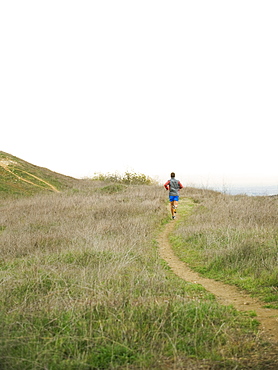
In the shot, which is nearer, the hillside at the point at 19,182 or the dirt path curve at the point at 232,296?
the dirt path curve at the point at 232,296

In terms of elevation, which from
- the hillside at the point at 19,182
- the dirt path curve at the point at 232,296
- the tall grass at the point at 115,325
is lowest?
the dirt path curve at the point at 232,296

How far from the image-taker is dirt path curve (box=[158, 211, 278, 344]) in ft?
16.6

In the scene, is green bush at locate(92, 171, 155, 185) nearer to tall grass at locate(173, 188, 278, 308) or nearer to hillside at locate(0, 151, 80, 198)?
hillside at locate(0, 151, 80, 198)

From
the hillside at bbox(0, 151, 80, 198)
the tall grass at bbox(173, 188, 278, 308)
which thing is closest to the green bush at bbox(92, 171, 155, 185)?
the hillside at bbox(0, 151, 80, 198)

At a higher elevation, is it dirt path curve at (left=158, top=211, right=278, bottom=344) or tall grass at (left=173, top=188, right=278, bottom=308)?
tall grass at (left=173, top=188, right=278, bottom=308)

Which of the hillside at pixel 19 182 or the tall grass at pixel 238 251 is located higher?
the hillside at pixel 19 182

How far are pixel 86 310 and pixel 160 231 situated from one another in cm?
991

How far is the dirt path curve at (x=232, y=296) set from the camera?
507 centimetres

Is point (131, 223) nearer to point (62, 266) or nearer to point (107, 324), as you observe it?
point (62, 266)

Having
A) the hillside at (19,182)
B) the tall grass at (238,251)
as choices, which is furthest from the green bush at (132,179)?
the tall grass at (238,251)

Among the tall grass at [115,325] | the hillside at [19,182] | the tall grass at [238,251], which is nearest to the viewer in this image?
the tall grass at [115,325]

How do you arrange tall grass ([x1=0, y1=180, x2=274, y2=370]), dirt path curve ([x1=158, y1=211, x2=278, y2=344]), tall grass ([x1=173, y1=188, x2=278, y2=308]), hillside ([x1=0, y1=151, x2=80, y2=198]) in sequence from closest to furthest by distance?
tall grass ([x1=0, y1=180, x2=274, y2=370]) < dirt path curve ([x1=158, y1=211, x2=278, y2=344]) < tall grass ([x1=173, y1=188, x2=278, y2=308]) < hillside ([x1=0, y1=151, x2=80, y2=198])

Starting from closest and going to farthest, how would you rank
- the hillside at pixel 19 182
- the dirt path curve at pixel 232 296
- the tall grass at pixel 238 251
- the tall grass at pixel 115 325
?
the tall grass at pixel 115 325 → the dirt path curve at pixel 232 296 → the tall grass at pixel 238 251 → the hillside at pixel 19 182

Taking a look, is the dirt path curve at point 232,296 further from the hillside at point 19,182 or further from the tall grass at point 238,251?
the hillside at point 19,182
